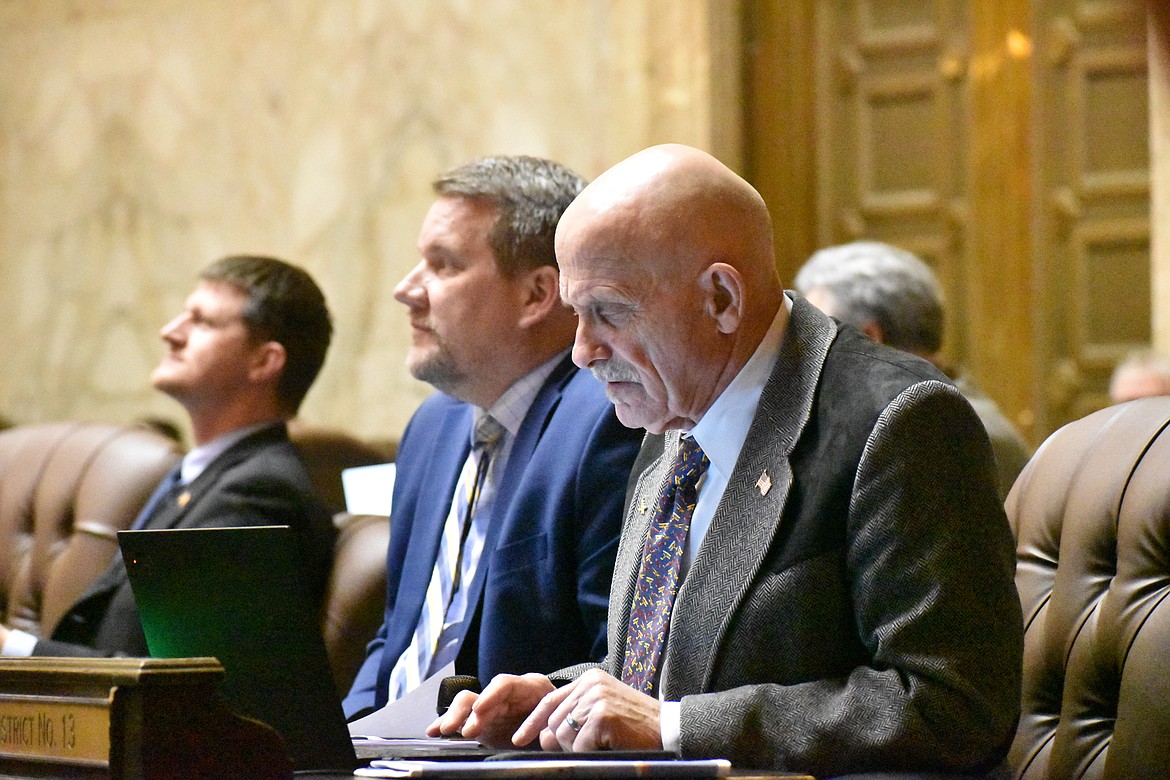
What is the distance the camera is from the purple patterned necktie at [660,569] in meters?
2.01

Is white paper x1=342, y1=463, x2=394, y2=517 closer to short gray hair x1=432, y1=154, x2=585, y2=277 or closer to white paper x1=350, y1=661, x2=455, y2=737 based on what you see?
short gray hair x1=432, y1=154, x2=585, y2=277

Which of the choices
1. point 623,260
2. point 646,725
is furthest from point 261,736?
point 623,260

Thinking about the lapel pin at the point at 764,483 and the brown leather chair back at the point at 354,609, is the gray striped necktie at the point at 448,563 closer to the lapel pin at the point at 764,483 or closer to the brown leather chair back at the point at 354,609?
the brown leather chair back at the point at 354,609

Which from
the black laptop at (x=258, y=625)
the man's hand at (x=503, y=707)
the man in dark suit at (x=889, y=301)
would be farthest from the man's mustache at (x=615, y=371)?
the man in dark suit at (x=889, y=301)

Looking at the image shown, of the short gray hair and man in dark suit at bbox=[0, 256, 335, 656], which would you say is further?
man in dark suit at bbox=[0, 256, 335, 656]

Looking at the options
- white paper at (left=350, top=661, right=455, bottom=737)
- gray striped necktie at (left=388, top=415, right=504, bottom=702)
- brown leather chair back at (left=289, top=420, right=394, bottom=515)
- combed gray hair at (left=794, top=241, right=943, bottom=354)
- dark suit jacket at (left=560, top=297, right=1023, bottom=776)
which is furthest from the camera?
brown leather chair back at (left=289, top=420, right=394, bottom=515)

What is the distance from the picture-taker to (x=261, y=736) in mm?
1662

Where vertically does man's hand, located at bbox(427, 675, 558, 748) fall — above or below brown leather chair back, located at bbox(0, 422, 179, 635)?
above

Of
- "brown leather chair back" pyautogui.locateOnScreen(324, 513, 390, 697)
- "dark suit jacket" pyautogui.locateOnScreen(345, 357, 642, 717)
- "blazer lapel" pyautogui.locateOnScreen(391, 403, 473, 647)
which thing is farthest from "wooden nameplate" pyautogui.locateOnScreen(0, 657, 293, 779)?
"brown leather chair back" pyautogui.locateOnScreen(324, 513, 390, 697)

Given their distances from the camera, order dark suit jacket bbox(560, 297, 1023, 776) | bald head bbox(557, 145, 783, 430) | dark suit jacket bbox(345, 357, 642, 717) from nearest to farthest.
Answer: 1. dark suit jacket bbox(560, 297, 1023, 776)
2. bald head bbox(557, 145, 783, 430)
3. dark suit jacket bbox(345, 357, 642, 717)

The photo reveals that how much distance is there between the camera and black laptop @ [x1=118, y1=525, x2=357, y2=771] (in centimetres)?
172

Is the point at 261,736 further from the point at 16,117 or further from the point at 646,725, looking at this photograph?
the point at 16,117

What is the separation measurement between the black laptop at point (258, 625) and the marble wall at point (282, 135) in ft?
11.3

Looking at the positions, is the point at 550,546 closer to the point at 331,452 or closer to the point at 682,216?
the point at 682,216
